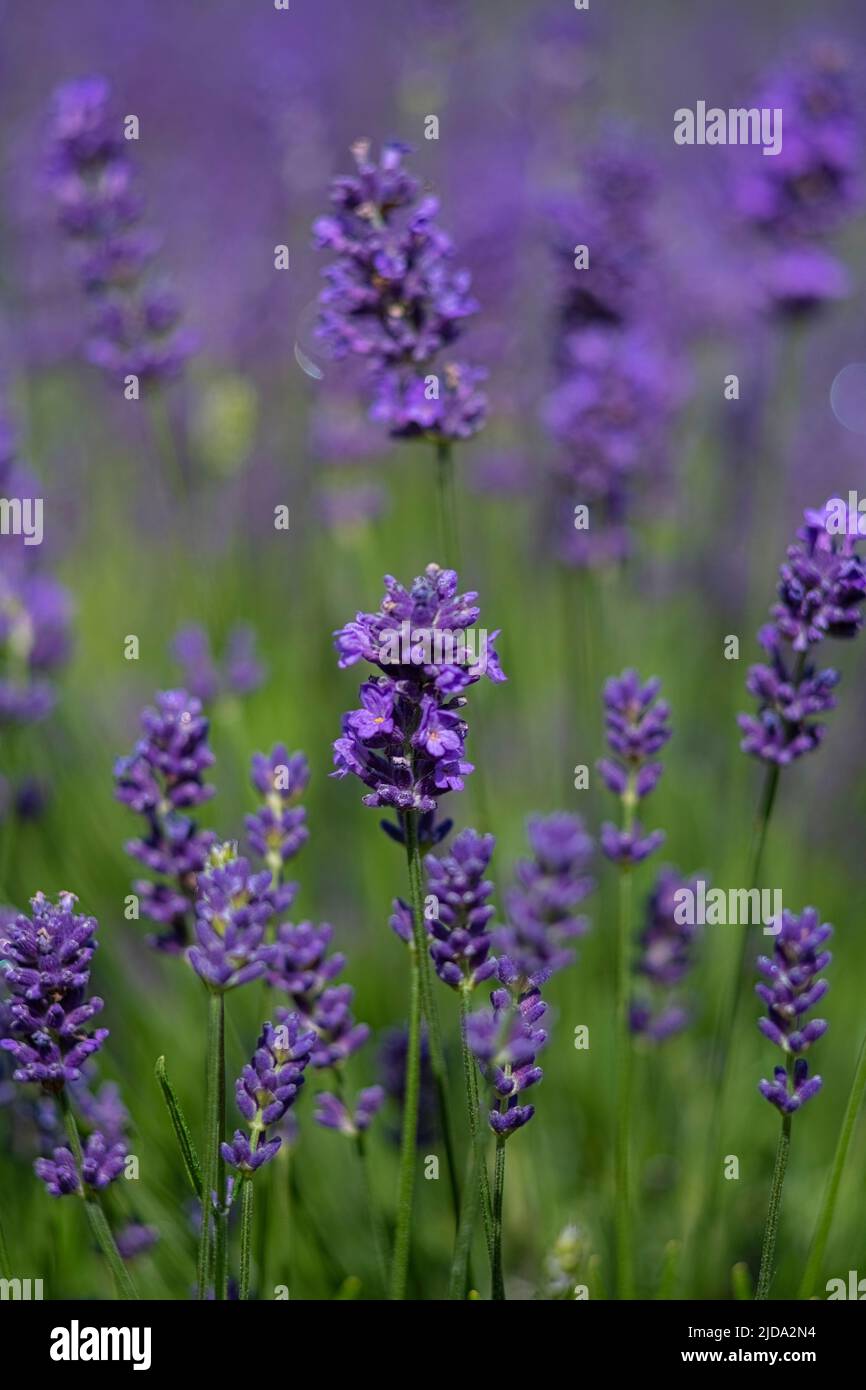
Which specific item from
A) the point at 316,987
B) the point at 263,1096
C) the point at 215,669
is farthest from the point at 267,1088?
the point at 215,669

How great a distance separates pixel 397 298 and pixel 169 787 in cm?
83

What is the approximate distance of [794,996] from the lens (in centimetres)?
178

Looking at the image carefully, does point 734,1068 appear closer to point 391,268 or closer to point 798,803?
point 798,803

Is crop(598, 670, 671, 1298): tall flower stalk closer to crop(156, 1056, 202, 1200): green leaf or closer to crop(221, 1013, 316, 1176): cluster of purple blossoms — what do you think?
crop(221, 1013, 316, 1176): cluster of purple blossoms

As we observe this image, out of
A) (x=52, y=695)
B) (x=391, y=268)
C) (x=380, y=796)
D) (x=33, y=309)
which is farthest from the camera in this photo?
(x=33, y=309)

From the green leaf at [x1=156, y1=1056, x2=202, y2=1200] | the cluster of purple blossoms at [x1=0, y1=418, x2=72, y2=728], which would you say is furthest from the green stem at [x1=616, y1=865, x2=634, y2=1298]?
the cluster of purple blossoms at [x1=0, y1=418, x2=72, y2=728]

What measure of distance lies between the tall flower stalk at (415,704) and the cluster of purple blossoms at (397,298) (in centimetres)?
59

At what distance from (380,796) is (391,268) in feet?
2.91

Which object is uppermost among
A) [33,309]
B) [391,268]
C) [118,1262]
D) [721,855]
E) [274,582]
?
[33,309]

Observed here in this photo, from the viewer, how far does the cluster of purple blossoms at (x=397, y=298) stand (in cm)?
215

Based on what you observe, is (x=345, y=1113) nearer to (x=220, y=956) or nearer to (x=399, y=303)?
(x=220, y=956)

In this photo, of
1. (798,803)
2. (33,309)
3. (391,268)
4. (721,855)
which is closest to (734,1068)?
(721,855)

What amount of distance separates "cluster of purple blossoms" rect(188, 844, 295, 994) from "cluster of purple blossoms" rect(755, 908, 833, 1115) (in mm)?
631

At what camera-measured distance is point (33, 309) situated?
4793 mm
